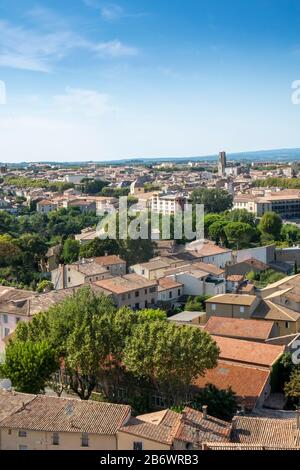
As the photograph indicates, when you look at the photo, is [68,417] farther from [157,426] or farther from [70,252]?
[70,252]

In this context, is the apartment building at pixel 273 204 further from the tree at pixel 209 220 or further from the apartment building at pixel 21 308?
the apartment building at pixel 21 308

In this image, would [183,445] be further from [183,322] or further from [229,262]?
[229,262]

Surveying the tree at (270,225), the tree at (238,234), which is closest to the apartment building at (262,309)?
the tree at (238,234)

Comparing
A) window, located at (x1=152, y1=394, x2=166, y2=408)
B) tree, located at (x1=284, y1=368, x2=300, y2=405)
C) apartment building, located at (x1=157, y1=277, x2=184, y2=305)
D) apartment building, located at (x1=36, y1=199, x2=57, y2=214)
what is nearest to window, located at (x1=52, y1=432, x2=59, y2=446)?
window, located at (x1=152, y1=394, x2=166, y2=408)

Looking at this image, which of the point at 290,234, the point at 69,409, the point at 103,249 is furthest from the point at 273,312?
the point at 290,234

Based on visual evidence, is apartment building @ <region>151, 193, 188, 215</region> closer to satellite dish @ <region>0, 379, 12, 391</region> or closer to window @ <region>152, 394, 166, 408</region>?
window @ <region>152, 394, 166, 408</region>
